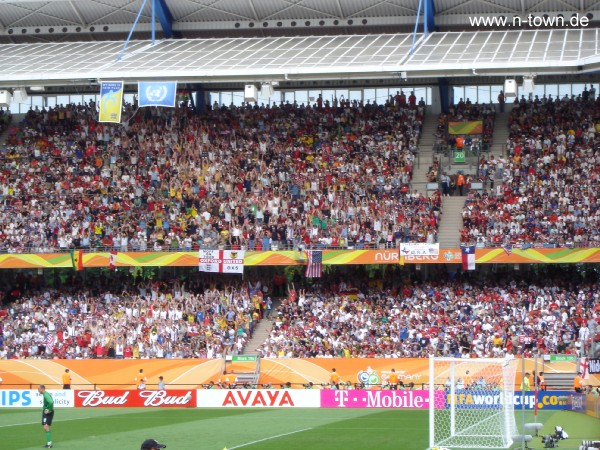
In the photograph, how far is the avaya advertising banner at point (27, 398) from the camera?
143ft

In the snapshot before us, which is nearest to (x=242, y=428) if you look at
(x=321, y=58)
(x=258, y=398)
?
(x=258, y=398)

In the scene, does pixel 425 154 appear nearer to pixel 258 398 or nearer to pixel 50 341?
pixel 258 398

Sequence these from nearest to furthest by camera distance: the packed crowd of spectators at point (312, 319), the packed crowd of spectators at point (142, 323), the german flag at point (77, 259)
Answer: the packed crowd of spectators at point (312, 319), the packed crowd of spectators at point (142, 323), the german flag at point (77, 259)

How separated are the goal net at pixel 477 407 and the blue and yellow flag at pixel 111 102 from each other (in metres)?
25.1

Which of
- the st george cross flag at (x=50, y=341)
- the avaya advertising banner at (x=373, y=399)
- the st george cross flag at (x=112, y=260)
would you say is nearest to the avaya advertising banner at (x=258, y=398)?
the avaya advertising banner at (x=373, y=399)

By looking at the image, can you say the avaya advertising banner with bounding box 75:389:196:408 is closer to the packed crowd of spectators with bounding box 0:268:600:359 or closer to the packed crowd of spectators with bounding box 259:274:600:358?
the packed crowd of spectators with bounding box 0:268:600:359

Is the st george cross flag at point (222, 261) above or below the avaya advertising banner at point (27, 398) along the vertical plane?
above

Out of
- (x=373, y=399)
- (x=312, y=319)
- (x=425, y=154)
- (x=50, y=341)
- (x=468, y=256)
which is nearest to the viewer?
(x=373, y=399)

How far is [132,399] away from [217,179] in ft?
49.6

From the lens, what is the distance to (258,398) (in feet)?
139

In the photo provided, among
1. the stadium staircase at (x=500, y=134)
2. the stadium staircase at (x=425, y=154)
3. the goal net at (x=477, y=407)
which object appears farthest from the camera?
the stadium staircase at (x=500, y=134)

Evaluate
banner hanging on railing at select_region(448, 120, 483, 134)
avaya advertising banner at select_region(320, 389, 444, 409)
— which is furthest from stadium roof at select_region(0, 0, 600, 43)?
avaya advertising banner at select_region(320, 389, 444, 409)

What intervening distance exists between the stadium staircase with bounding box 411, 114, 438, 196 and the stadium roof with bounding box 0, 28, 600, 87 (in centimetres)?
473

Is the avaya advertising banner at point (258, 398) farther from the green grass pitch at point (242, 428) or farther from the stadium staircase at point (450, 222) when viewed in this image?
the stadium staircase at point (450, 222)
